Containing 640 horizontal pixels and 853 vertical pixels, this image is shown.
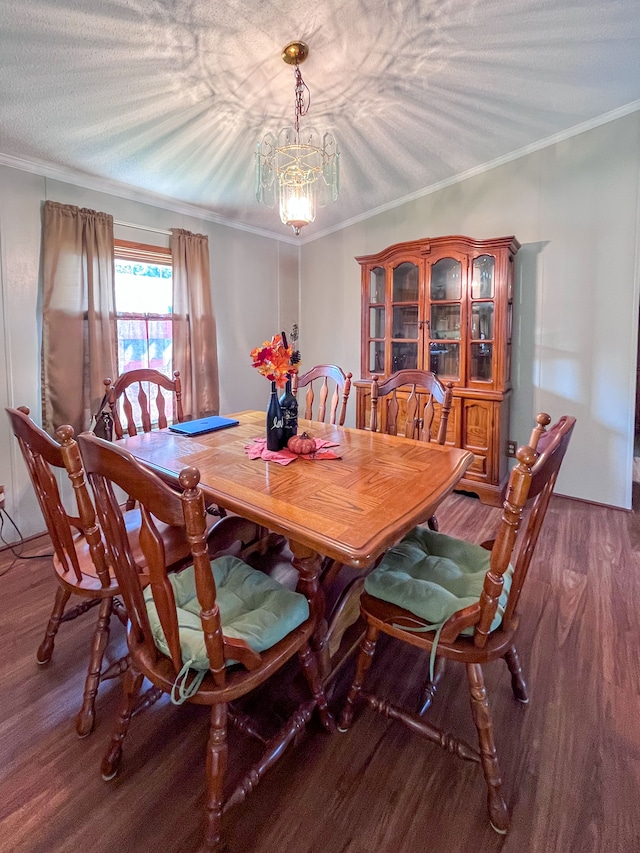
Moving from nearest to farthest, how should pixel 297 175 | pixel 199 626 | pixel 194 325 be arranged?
pixel 199 626
pixel 297 175
pixel 194 325

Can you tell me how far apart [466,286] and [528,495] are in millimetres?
2636

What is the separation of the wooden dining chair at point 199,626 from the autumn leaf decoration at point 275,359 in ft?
2.35

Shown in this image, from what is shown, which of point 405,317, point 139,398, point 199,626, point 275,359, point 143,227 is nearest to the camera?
point 199,626

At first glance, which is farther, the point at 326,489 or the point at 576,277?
the point at 576,277

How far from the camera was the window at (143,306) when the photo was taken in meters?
3.10

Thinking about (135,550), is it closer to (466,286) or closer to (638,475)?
(466,286)

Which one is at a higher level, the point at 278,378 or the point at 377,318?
the point at 377,318

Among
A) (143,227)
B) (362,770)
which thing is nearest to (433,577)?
(362,770)

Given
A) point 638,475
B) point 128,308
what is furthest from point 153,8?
point 638,475

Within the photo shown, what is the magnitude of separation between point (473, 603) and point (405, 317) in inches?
110

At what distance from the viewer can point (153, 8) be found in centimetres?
163


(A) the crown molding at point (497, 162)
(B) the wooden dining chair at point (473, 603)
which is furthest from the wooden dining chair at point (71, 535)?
(A) the crown molding at point (497, 162)

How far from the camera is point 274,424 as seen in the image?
70.9 inches

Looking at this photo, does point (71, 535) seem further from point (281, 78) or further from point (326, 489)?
point (281, 78)
